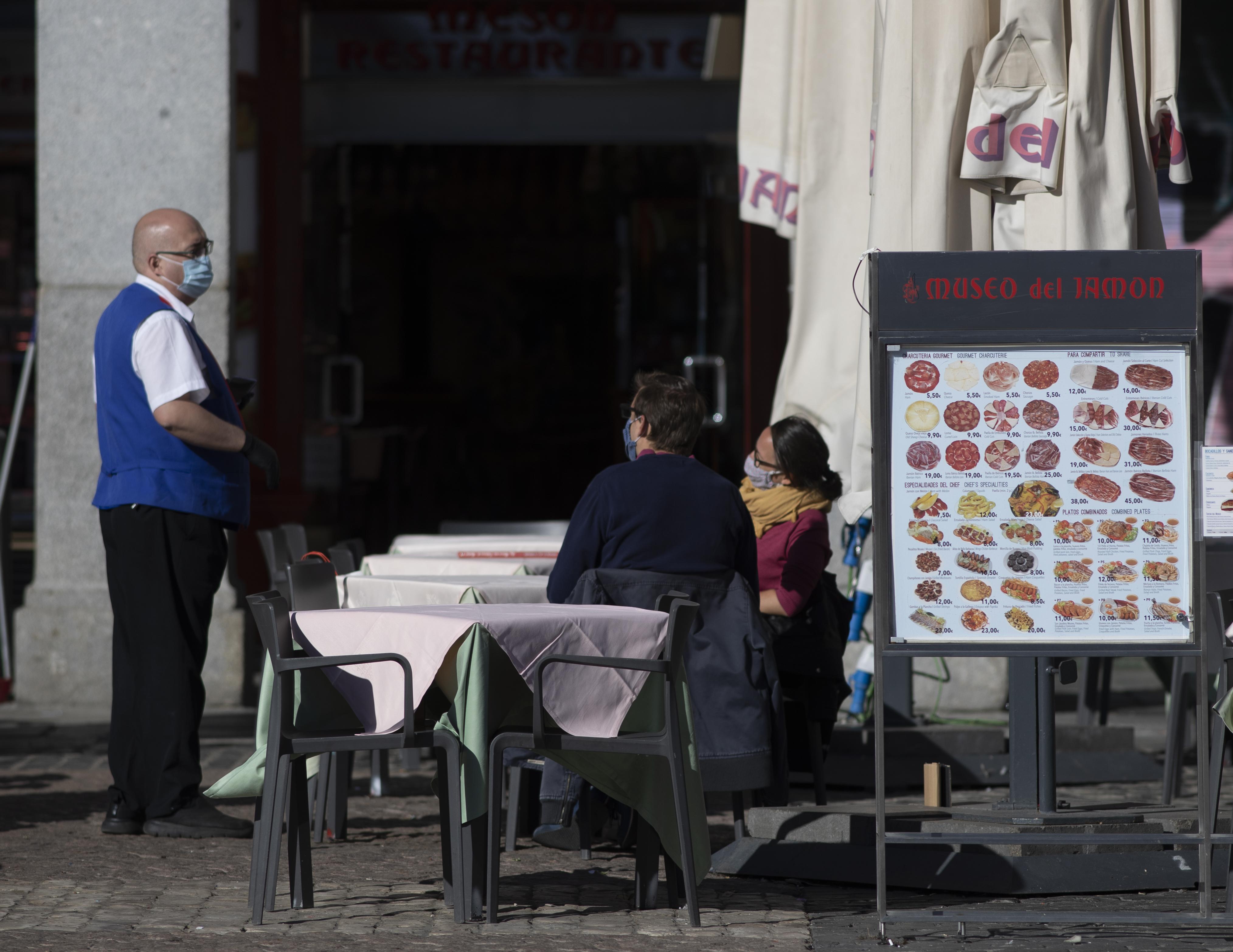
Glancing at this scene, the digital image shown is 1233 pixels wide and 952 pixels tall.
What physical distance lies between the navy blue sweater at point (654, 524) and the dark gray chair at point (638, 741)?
44cm

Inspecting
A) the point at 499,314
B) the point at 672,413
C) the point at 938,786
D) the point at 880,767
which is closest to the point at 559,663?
the point at 880,767

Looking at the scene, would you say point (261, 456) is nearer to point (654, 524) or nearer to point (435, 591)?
point (435, 591)

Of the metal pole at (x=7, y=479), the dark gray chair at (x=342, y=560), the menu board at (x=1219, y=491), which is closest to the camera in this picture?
the menu board at (x=1219, y=491)

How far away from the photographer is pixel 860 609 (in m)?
6.61

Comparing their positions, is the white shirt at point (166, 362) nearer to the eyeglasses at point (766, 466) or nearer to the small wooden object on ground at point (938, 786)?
the eyeglasses at point (766, 466)

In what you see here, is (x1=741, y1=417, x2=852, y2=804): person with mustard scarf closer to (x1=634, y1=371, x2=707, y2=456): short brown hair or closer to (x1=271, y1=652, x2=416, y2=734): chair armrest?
(x1=634, y1=371, x2=707, y2=456): short brown hair

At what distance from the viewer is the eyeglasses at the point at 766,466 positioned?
611 cm

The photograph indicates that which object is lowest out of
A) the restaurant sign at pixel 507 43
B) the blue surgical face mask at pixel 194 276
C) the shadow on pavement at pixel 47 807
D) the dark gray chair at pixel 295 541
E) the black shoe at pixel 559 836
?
the shadow on pavement at pixel 47 807

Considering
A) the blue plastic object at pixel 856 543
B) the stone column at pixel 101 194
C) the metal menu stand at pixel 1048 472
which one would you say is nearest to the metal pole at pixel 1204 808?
the metal menu stand at pixel 1048 472

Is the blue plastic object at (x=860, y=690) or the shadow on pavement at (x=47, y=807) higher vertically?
the blue plastic object at (x=860, y=690)

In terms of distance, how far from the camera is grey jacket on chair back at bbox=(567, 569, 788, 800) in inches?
188

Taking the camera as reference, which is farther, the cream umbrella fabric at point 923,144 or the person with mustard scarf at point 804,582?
the person with mustard scarf at point 804,582

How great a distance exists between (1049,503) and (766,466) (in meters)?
2.09

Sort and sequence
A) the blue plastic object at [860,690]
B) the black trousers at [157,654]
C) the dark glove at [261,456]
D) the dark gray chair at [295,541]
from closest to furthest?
the black trousers at [157,654] → the dark glove at [261,456] → the dark gray chair at [295,541] → the blue plastic object at [860,690]
